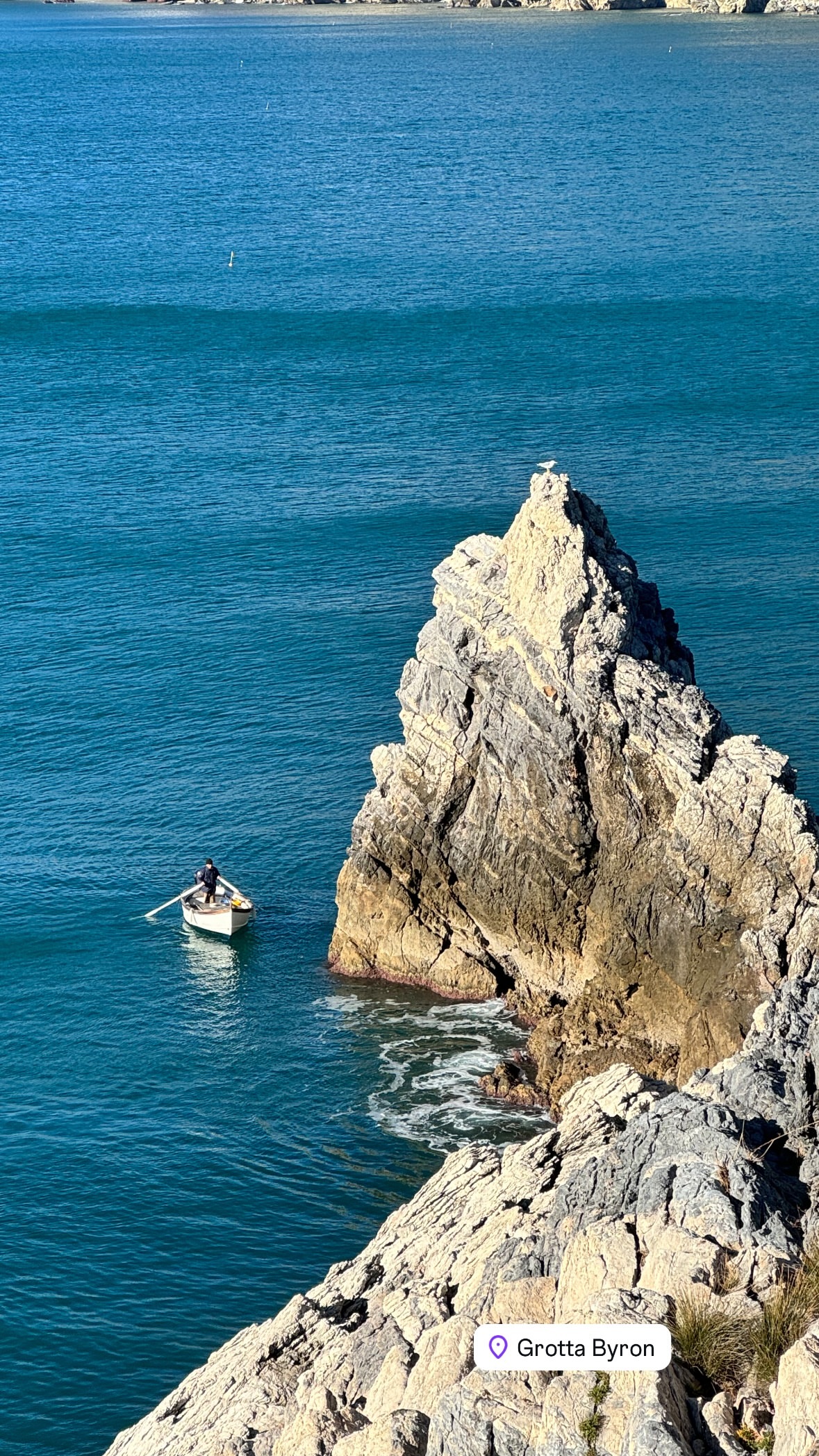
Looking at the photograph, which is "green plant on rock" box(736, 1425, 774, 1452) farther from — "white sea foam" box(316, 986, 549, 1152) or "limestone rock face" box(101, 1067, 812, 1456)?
"white sea foam" box(316, 986, 549, 1152)

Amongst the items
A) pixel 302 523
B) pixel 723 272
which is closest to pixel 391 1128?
pixel 302 523

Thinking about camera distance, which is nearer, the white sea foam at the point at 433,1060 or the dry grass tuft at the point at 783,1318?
the dry grass tuft at the point at 783,1318

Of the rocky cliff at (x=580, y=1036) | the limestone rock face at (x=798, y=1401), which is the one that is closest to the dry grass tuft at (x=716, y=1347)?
the rocky cliff at (x=580, y=1036)

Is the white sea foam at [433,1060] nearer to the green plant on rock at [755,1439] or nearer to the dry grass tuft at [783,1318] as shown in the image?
the dry grass tuft at [783,1318]

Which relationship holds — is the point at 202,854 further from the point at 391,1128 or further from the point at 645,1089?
the point at 645,1089

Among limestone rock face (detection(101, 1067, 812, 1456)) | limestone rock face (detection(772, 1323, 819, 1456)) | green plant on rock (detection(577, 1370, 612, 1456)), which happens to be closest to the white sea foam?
limestone rock face (detection(101, 1067, 812, 1456))

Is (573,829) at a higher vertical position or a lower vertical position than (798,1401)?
higher

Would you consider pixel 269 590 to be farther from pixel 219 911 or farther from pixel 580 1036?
pixel 580 1036

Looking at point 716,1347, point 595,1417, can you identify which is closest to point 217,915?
point 716,1347
